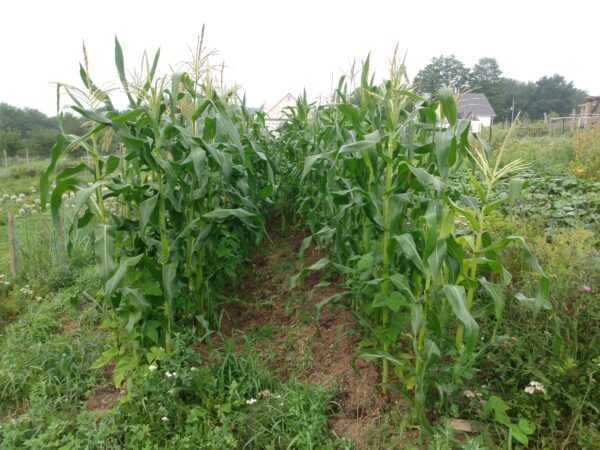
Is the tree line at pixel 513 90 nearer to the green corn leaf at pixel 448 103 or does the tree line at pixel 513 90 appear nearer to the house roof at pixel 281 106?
the house roof at pixel 281 106

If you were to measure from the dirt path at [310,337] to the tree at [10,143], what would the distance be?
27.7 metres

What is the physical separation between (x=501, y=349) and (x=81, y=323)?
3543mm

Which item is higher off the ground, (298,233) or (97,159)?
(97,159)

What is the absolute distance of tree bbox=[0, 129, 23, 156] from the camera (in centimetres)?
2530

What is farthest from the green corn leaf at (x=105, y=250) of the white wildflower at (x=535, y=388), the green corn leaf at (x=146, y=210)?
the white wildflower at (x=535, y=388)

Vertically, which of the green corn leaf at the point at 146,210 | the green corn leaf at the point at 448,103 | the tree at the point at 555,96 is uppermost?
the tree at the point at 555,96

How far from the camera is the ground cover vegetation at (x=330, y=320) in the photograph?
223 centimetres

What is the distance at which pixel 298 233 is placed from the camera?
17.8 feet

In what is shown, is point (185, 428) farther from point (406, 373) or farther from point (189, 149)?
point (189, 149)

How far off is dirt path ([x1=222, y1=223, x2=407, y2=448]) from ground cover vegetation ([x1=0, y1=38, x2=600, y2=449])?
0.06 ft

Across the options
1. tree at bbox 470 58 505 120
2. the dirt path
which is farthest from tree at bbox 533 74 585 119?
the dirt path

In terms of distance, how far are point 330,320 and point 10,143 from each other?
96.4ft

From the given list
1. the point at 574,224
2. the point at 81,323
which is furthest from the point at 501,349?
the point at 81,323

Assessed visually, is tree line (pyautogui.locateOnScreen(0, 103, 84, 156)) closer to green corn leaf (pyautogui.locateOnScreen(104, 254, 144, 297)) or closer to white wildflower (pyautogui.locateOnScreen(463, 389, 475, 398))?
green corn leaf (pyautogui.locateOnScreen(104, 254, 144, 297))
